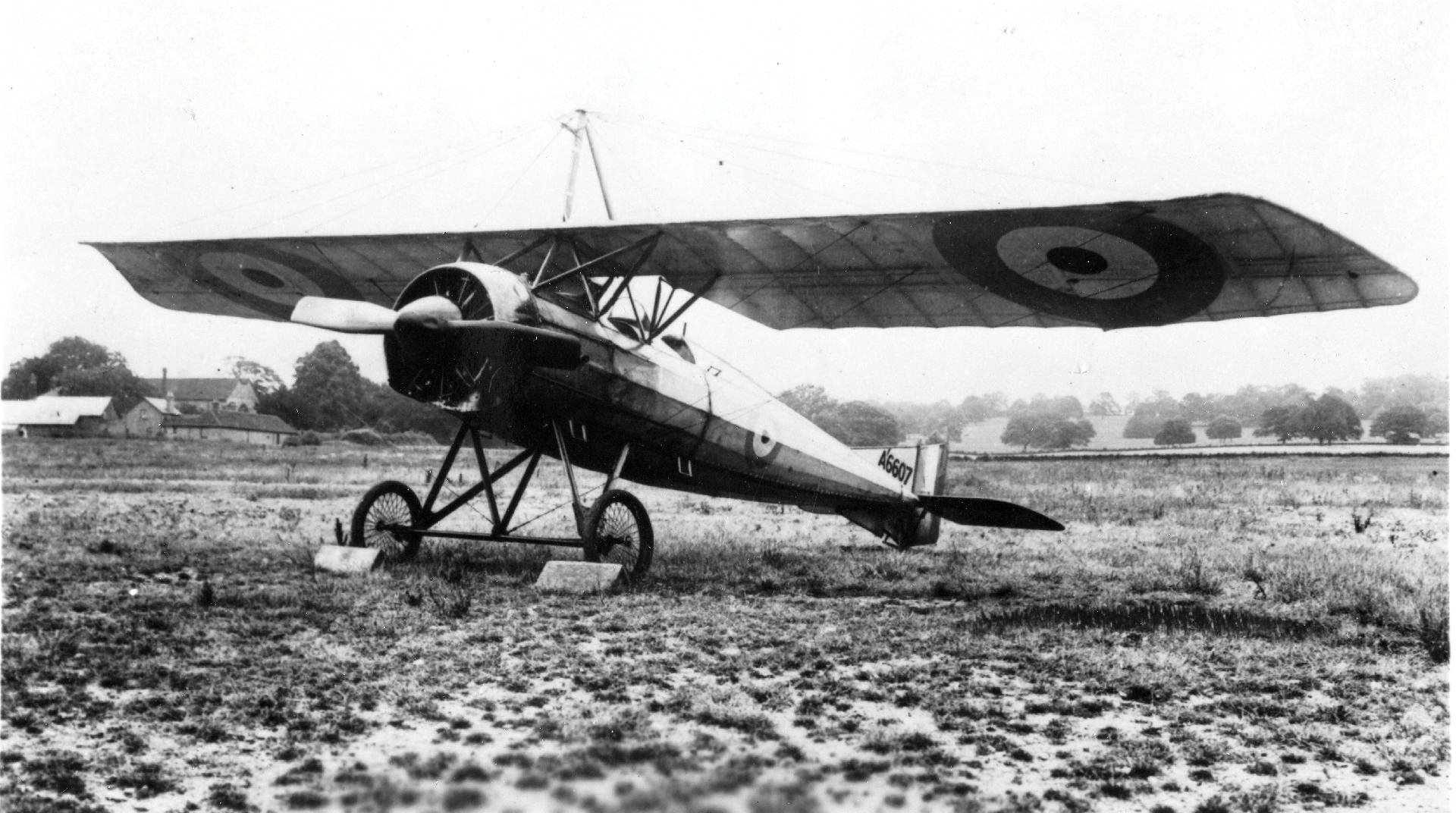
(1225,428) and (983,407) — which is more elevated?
(983,407)

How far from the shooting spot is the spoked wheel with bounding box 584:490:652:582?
8.34 metres

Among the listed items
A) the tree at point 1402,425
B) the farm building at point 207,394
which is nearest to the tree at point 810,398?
the tree at point 1402,425

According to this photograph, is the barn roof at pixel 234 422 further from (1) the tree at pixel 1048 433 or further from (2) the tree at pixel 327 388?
(1) the tree at pixel 1048 433

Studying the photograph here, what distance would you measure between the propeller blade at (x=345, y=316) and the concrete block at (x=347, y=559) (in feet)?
6.79

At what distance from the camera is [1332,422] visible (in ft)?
100

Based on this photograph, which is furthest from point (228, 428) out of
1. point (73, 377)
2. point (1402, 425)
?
point (1402, 425)

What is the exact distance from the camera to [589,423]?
8992mm

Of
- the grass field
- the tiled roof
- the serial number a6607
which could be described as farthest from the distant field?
the tiled roof

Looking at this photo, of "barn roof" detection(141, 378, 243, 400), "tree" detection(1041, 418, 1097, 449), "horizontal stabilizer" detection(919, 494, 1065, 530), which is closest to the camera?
"horizontal stabilizer" detection(919, 494, 1065, 530)

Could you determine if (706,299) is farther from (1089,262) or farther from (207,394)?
(207,394)

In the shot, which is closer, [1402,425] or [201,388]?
[1402,425]

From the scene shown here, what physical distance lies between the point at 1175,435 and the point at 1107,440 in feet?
23.0

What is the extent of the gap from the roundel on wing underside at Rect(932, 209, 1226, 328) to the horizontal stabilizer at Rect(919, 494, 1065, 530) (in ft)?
6.83

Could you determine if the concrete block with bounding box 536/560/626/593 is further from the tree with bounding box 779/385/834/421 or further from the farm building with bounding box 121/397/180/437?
the farm building with bounding box 121/397/180/437
